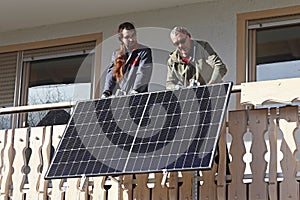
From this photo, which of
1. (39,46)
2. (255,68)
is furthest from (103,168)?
(39,46)

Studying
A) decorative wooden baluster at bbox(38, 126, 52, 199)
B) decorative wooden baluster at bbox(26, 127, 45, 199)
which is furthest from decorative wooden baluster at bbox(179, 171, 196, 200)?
decorative wooden baluster at bbox(26, 127, 45, 199)

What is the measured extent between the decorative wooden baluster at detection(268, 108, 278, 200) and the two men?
2.37ft

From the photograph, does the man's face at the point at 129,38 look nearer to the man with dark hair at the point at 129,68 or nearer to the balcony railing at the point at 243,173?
the man with dark hair at the point at 129,68

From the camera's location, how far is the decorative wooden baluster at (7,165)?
7.54 metres

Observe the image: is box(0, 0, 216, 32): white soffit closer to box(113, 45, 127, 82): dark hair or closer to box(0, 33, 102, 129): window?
box(0, 33, 102, 129): window

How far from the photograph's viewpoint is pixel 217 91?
6.41m

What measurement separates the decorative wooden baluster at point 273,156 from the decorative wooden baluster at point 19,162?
258cm

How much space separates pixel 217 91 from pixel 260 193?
0.93m

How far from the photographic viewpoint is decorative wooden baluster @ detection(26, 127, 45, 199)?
7.34 meters

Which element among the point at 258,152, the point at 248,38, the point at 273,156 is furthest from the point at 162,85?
the point at 273,156

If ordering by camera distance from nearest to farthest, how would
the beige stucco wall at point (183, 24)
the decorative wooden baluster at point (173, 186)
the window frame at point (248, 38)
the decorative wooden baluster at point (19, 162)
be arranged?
the decorative wooden baluster at point (173, 186) < the decorative wooden baluster at point (19, 162) < the window frame at point (248, 38) < the beige stucco wall at point (183, 24)

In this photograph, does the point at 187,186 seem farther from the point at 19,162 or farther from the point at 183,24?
the point at 183,24

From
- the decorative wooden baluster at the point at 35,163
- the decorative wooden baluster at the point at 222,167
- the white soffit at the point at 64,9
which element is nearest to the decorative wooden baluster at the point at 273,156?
the decorative wooden baluster at the point at 222,167

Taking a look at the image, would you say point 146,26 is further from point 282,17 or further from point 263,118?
point 263,118
